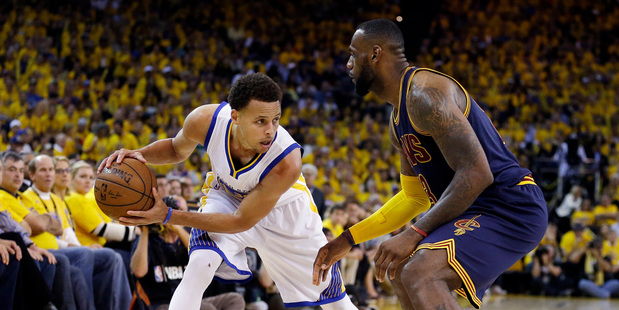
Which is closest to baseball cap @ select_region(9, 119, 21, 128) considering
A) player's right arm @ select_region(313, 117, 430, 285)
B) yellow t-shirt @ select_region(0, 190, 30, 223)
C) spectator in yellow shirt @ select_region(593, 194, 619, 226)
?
yellow t-shirt @ select_region(0, 190, 30, 223)

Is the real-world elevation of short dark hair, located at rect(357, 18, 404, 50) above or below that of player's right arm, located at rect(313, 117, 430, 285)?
above

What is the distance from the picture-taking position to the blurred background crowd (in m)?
8.97

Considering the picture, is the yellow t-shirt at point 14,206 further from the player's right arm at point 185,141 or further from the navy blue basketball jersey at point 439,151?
the navy blue basketball jersey at point 439,151

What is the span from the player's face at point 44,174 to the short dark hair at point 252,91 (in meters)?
2.76

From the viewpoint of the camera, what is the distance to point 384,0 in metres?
20.0

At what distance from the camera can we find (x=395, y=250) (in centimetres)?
286

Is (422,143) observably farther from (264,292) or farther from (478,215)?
(264,292)

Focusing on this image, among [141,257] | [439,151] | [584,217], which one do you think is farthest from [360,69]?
[584,217]

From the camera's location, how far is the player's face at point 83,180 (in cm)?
630

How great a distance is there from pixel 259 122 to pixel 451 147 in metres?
1.23

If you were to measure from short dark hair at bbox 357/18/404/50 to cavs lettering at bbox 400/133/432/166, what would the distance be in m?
0.45

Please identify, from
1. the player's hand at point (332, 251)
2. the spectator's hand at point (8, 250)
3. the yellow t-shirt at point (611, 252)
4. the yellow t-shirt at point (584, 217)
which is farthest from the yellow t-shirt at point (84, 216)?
the yellow t-shirt at point (584, 217)

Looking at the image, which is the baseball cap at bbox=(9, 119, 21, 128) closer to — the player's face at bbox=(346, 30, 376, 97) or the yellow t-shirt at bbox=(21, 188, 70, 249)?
the yellow t-shirt at bbox=(21, 188, 70, 249)

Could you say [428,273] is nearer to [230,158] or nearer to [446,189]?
[446,189]
